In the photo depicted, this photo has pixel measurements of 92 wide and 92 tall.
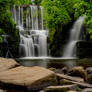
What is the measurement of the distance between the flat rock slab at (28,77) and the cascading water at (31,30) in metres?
18.2

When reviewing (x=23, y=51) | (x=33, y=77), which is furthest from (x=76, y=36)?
(x=33, y=77)

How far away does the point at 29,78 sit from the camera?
6.42 meters

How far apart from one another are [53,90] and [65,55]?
2018 cm

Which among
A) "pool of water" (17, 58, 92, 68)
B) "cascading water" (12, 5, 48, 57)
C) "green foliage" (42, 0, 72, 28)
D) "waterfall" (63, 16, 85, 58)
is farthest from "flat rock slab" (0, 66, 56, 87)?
"green foliage" (42, 0, 72, 28)

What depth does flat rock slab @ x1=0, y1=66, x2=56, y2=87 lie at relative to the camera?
20.5 feet

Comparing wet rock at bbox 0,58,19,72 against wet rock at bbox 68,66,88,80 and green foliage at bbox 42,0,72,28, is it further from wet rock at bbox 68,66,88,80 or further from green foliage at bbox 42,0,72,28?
green foliage at bbox 42,0,72,28

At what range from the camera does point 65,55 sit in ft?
83.8

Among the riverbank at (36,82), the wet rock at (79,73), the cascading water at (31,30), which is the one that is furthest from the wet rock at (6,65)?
the cascading water at (31,30)

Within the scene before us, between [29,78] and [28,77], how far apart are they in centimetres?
13

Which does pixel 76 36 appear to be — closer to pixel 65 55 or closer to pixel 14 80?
pixel 65 55

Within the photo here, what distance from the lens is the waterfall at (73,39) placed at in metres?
25.0

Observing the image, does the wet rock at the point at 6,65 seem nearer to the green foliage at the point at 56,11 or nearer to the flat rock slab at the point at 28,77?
the flat rock slab at the point at 28,77

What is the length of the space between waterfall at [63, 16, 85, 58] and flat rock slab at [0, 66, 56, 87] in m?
17.9

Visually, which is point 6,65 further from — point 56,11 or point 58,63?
point 56,11
